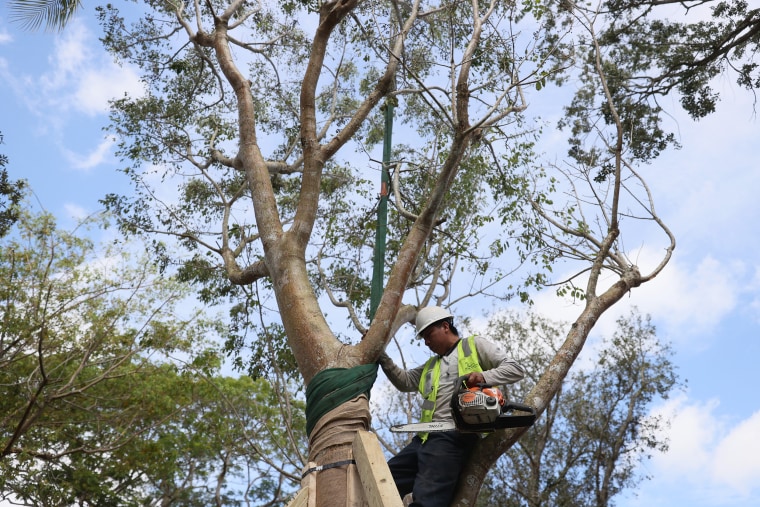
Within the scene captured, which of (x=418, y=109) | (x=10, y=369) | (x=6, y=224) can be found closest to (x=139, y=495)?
(x=10, y=369)

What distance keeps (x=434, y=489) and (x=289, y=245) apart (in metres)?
1.85

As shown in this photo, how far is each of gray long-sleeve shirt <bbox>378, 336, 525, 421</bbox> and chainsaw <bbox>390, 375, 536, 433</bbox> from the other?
0.09 m

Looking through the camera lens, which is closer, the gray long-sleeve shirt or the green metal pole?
the gray long-sleeve shirt

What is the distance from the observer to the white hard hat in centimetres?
398

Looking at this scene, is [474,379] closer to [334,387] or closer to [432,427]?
[432,427]

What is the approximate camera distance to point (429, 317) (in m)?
3.99

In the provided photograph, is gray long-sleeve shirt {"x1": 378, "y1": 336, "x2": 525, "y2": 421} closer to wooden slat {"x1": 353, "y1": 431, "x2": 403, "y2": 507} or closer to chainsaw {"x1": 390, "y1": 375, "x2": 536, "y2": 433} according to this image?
chainsaw {"x1": 390, "y1": 375, "x2": 536, "y2": 433}

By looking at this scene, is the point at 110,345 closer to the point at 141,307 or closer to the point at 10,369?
the point at 141,307

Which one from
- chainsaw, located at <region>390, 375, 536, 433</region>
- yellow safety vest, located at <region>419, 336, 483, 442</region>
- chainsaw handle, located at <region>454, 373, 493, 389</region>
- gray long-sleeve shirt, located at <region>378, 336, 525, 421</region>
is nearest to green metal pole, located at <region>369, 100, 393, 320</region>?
gray long-sleeve shirt, located at <region>378, 336, 525, 421</region>

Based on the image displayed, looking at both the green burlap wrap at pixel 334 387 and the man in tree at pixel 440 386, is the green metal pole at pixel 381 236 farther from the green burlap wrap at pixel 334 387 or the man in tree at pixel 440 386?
the green burlap wrap at pixel 334 387

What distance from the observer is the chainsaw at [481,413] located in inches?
132

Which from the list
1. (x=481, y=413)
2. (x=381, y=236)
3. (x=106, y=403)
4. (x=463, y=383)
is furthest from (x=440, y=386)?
(x=106, y=403)

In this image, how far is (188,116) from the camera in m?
9.49

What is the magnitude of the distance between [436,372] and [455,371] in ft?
0.34
